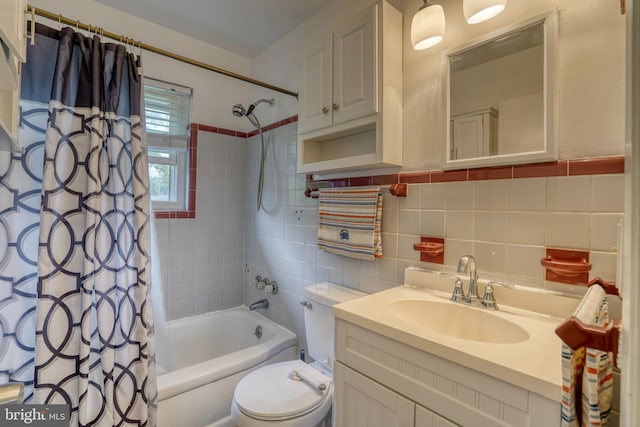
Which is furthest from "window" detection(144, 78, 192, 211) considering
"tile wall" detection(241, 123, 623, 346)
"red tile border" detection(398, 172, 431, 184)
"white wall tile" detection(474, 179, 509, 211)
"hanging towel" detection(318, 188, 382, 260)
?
"white wall tile" detection(474, 179, 509, 211)

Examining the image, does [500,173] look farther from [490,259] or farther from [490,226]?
[490,259]

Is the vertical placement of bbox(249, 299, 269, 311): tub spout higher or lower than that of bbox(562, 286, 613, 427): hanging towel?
lower

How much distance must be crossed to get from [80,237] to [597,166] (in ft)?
5.98

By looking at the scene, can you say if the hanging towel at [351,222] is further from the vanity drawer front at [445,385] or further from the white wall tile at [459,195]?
the vanity drawer front at [445,385]

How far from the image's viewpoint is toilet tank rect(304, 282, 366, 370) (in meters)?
1.43

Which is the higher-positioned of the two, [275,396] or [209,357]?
[275,396]

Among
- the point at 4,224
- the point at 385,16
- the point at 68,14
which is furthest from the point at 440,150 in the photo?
the point at 68,14

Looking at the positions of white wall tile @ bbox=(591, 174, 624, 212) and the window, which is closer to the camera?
white wall tile @ bbox=(591, 174, 624, 212)

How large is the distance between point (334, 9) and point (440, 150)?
119cm

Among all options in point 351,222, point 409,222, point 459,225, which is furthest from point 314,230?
point 459,225

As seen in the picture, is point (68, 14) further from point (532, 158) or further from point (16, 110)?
point (532, 158)

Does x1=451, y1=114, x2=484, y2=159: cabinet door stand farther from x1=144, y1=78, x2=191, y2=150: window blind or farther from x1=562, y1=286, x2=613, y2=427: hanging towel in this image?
x1=144, y1=78, x2=191, y2=150: window blind

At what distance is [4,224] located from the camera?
103 cm

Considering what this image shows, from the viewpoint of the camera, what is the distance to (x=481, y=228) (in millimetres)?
1109
